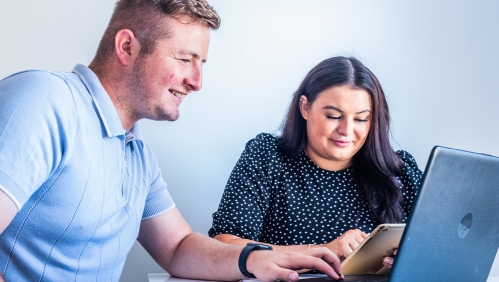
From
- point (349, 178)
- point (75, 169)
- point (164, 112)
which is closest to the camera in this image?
point (75, 169)

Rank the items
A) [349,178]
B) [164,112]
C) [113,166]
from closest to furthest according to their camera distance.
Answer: [113,166] → [164,112] → [349,178]

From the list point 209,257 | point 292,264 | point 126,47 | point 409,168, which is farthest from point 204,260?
point 409,168

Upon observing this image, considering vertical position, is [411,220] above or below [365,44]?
below

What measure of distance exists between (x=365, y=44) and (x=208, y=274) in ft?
3.99

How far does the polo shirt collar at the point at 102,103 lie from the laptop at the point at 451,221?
25.8 inches

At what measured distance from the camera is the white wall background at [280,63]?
6.24 ft

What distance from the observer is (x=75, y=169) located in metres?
1.13

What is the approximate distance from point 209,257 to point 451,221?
0.63m

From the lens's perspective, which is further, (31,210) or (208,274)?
(208,274)

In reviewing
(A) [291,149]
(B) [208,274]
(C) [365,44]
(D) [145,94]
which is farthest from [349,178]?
(D) [145,94]

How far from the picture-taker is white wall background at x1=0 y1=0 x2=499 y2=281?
1.90 meters

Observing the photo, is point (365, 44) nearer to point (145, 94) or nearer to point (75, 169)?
point (145, 94)

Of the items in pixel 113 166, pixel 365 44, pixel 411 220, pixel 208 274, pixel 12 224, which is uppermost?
pixel 365 44

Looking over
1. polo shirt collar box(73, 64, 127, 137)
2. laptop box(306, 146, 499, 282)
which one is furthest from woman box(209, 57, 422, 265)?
laptop box(306, 146, 499, 282)
